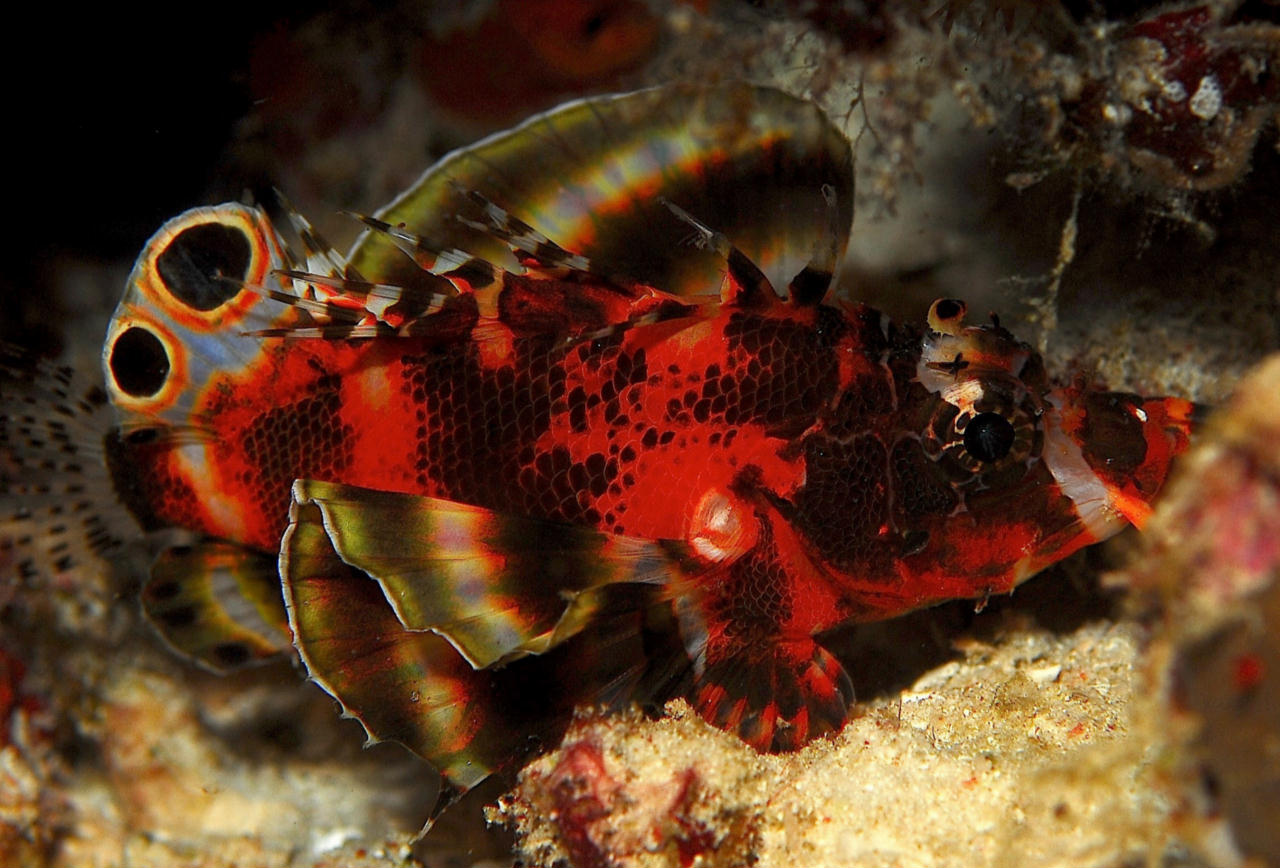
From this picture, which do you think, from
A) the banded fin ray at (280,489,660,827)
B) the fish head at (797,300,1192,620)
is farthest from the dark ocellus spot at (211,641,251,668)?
the fish head at (797,300,1192,620)

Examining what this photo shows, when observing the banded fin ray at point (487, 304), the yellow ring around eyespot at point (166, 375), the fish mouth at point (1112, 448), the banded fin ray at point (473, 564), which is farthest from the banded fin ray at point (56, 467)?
the fish mouth at point (1112, 448)

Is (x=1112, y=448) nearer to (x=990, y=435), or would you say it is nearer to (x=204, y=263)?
(x=990, y=435)

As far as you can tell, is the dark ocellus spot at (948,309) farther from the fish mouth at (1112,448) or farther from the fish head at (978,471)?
the fish mouth at (1112,448)

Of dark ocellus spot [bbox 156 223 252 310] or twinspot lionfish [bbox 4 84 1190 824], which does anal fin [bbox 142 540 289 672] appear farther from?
dark ocellus spot [bbox 156 223 252 310]

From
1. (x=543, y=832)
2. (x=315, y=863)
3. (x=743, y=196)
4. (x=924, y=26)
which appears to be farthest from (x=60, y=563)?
(x=924, y=26)

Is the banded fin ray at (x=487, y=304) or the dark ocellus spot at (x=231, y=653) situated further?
the dark ocellus spot at (x=231, y=653)

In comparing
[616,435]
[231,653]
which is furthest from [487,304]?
[231,653]
